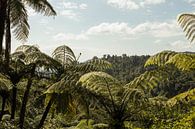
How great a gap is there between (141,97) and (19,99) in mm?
5702

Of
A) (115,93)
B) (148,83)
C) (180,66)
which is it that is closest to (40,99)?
(115,93)

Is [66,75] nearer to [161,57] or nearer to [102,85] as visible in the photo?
[102,85]

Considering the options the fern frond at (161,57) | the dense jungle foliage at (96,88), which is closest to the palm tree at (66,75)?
the dense jungle foliage at (96,88)

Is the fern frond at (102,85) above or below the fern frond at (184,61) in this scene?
below

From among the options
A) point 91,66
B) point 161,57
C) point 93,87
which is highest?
point 91,66

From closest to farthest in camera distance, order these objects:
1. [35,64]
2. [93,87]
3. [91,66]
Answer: [93,87] < [35,64] < [91,66]

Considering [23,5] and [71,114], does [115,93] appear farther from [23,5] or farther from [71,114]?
[23,5]

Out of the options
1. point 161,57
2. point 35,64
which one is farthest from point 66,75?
point 161,57

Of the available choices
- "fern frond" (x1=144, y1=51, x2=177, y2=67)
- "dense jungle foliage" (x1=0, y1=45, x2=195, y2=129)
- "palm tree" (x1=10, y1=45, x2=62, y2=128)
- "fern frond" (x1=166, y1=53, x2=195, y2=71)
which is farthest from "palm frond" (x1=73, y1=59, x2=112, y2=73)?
"fern frond" (x1=166, y1=53, x2=195, y2=71)

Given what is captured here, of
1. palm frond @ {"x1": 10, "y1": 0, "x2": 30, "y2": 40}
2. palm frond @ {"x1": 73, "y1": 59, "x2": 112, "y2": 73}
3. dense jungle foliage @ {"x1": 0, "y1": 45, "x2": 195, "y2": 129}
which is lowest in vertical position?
dense jungle foliage @ {"x1": 0, "y1": 45, "x2": 195, "y2": 129}

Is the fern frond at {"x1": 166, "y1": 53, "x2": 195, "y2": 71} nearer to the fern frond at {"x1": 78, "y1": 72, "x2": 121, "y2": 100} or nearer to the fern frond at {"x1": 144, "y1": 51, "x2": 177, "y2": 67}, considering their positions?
the fern frond at {"x1": 144, "y1": 51, "x2": 177, "y2": 67}

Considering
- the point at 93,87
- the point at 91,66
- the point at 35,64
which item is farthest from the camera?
the point at 91,66

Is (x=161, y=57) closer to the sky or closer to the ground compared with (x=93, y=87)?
closer to the sky

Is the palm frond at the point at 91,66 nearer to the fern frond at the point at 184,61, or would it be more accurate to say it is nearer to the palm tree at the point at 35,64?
the palm tree at the point at 35,64
